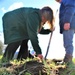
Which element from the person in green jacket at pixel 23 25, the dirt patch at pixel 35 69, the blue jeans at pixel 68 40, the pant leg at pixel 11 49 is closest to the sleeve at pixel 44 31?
the person in green jacket at pixel 23 25

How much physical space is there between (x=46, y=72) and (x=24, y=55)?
200 cm

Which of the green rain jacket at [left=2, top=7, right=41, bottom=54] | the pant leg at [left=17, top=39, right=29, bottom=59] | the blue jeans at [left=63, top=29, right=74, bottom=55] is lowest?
the pant leg at [left=17, top=39, right=29, bottom=59]

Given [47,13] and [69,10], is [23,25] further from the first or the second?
[69,10]

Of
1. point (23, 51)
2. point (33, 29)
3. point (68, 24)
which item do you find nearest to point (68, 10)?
point (68, 24)

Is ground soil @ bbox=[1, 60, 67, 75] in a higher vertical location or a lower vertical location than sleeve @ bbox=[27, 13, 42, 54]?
lower

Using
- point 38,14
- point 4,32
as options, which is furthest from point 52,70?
point 4,32

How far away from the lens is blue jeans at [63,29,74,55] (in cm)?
499

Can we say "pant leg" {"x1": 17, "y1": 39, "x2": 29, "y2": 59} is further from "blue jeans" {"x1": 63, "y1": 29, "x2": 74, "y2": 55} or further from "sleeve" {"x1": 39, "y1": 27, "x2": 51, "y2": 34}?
"blue jeans" {"x1": 63, "y1": 29, "x2": 74, "y2": 55}

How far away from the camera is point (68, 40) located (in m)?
5.06

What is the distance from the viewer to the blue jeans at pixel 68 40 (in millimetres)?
4988

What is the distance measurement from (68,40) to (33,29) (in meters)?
0.58

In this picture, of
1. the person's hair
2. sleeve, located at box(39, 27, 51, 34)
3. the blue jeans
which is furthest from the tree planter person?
sleeve, located at box(39, 27, 51, 34)

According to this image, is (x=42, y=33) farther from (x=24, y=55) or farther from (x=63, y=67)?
(x=63, y=67)

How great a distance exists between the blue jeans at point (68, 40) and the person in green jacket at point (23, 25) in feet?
1.04
